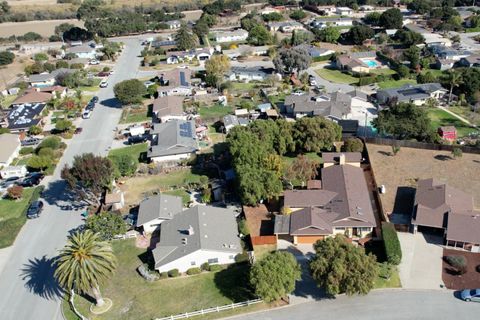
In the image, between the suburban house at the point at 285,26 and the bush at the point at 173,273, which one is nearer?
the bush at the point at 173,273

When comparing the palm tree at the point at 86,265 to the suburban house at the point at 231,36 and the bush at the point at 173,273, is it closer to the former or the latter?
the bush at the point at 173,273

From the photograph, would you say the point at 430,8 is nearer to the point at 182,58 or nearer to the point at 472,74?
the point at 472,74

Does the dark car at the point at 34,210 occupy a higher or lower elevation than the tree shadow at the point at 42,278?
higher

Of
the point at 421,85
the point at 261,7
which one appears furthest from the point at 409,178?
the point at 261,7

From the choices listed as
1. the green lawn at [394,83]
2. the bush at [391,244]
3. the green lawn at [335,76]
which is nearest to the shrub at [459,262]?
the bush at [391,244]

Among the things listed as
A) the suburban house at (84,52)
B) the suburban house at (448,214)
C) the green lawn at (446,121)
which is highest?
the suburban house at (84,52)

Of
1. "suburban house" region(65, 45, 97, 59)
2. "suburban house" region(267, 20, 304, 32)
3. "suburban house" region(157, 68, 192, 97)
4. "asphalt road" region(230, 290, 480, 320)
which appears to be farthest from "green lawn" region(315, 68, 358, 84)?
"suburban house" region(65, 45, 97, 59)

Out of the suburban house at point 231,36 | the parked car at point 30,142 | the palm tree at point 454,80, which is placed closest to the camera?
the parked car at point 30,142

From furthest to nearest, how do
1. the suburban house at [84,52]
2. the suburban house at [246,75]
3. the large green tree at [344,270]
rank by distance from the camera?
the suburban house at [84,52] → the suburban house at [246,75] → the large green tree at [344,270]
